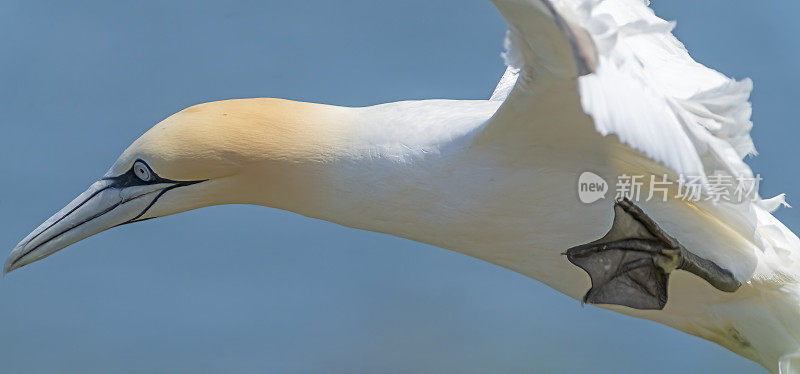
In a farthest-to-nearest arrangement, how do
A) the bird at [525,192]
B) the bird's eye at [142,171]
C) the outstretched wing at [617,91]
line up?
the bird's eye at [142,171], the bird at [525,192], the outstretched wing at [617,91]

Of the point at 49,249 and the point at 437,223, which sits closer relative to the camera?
the point at 437,223

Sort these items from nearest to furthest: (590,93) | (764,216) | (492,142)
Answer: (590,93)
(492,142)
(764,216)

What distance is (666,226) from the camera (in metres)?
4.43

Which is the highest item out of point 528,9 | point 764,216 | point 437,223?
point 528,9

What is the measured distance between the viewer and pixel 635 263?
4547 millimetres

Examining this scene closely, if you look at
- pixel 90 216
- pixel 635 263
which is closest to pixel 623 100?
pixel 635 263

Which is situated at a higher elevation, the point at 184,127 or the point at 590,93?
the point at 590,93

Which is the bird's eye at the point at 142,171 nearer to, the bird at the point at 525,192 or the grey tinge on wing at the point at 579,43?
the bird at the point at 525,192

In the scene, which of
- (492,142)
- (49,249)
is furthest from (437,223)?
(49,249)

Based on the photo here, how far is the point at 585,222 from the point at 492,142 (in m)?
0.47

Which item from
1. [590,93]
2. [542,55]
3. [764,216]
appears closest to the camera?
[590,93]

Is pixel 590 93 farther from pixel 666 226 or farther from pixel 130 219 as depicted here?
pixel 130 219

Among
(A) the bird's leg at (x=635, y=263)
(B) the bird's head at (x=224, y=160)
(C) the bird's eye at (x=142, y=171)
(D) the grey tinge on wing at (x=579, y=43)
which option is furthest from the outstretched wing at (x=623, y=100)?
(C) the bird's eye at (x=142, y=171)

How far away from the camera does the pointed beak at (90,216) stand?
454cm
